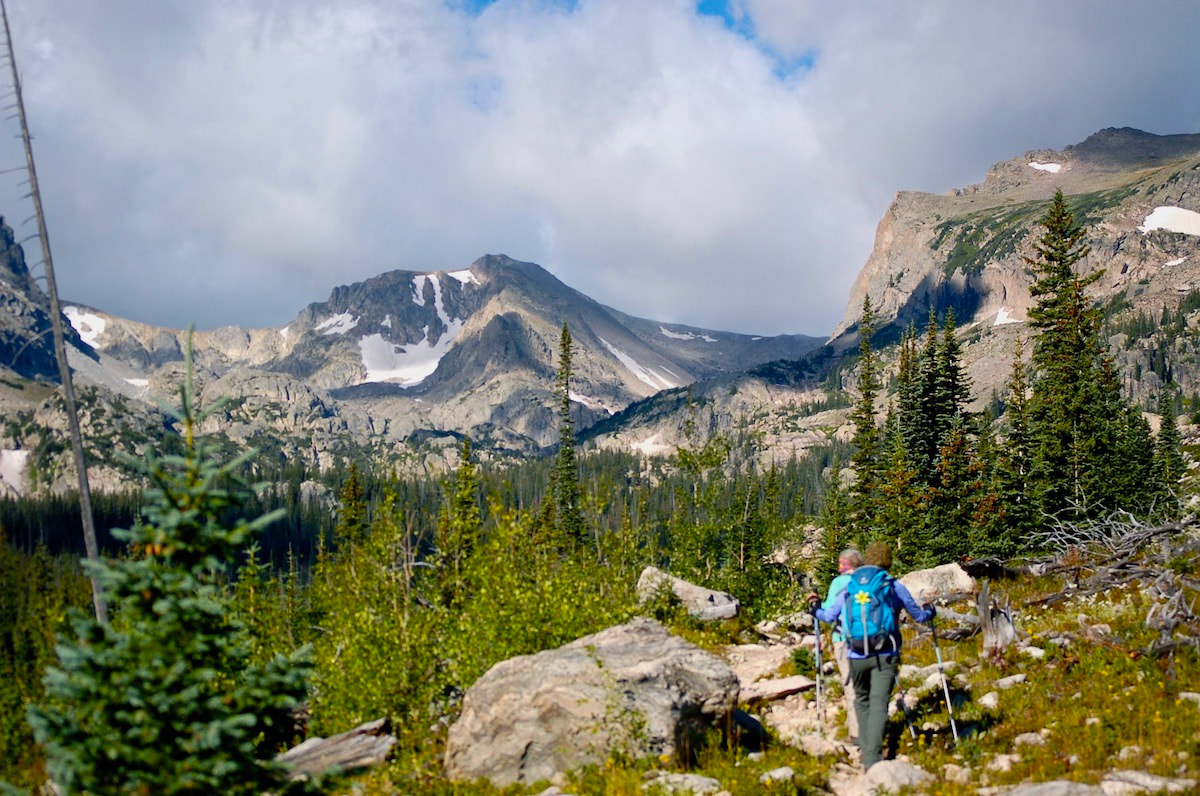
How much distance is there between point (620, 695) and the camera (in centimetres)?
1043

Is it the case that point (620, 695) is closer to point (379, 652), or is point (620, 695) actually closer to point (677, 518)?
point (379, 652)

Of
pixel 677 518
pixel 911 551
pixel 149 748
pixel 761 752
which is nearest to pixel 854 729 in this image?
pixel 761 752

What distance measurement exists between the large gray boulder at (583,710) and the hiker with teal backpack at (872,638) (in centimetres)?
196

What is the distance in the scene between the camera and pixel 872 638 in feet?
32.0

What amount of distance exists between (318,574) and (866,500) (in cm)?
3181

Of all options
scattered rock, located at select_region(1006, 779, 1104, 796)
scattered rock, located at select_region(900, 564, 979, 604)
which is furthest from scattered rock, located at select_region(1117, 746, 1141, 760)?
scattered rock, located at select_region(900, 564, 979, 604)

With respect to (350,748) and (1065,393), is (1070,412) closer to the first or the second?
(1065,393)

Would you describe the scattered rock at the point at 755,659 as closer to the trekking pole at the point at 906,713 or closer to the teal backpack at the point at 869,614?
the trekking pole at the point at 906,713

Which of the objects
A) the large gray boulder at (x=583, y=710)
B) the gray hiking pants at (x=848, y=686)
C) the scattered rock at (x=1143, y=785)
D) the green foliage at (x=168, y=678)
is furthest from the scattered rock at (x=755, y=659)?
the green foliage at (x=168, y=678)

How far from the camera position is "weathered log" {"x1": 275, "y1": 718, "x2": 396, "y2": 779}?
35.1ft

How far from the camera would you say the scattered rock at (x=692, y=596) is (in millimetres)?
20344

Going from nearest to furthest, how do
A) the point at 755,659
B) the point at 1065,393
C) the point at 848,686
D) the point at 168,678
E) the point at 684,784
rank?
the point at 168,678
the point at 684,784
the point at 848,686
the point at 755,659
the point at 1065,393

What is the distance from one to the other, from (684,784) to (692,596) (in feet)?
42.9

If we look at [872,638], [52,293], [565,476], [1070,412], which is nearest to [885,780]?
[872,638]
